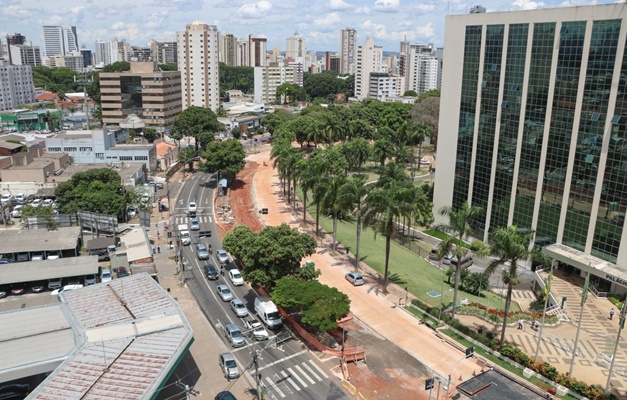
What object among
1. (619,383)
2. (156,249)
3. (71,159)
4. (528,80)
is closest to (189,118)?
(71,159)

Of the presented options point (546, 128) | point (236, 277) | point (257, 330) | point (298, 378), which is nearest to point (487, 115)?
point (546, 128)

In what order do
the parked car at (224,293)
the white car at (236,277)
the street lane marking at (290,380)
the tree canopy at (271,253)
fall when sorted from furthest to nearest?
the white car at (236,277), the parked car at (224,293), the tree canopy at (271,253), the street lane marking at (290,380)

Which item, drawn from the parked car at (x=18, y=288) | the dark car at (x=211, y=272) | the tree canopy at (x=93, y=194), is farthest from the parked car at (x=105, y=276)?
the tree canopy at (x=93, y=194)

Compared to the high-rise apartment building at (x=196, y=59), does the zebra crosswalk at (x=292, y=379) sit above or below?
below

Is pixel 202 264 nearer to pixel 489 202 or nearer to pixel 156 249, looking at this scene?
pixel 156 249

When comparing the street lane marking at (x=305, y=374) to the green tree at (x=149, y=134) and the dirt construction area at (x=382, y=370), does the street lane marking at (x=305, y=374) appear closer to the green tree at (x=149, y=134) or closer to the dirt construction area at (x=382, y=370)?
the dirt construction area at (x=382, y=370)

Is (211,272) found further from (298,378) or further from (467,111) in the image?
(467,111)
